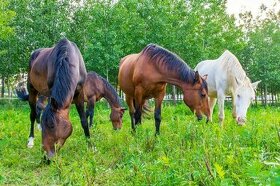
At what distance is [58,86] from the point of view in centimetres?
528

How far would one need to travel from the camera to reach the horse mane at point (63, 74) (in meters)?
5.19

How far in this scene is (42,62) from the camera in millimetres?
6957

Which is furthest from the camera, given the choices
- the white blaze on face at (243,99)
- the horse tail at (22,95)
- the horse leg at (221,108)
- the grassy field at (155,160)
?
the horse tail at (22,95)

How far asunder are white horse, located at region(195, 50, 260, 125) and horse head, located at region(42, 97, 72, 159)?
12.5ft

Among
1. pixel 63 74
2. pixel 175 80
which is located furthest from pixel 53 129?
pixel 175 80

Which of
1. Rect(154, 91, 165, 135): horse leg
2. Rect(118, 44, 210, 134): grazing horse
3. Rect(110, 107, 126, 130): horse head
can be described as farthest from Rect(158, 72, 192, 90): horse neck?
Rect(110, 107, 126, 130): horse head

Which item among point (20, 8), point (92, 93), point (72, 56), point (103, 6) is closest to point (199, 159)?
point (72, 56)

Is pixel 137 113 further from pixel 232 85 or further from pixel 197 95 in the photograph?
pixel 232 85

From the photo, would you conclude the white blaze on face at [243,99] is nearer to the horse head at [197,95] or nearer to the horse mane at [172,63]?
the horse head at [197,95]

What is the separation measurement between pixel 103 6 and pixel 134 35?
3.21 m

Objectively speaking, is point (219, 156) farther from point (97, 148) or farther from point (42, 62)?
point (42, 62)

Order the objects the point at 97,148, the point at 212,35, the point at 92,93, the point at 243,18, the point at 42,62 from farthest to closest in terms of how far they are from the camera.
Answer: the point at 243,18 → the point at 212,35 → the point at 92,93 → the point at 42,62 → the point at 97,148

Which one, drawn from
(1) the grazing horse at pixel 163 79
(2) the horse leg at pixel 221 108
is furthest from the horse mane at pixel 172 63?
(2) the horse leg at pixel 221 108

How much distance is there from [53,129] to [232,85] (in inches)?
206
